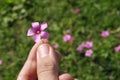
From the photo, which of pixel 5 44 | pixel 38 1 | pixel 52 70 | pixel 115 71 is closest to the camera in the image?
pixel 52 70

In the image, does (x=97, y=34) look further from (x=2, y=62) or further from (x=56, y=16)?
(x=2, y=62)

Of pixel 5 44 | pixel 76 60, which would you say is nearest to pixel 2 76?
pixel 5 44

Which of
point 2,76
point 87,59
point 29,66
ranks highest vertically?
point 29,66

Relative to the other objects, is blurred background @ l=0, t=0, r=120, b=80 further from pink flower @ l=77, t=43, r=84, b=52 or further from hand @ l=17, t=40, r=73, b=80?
hand @ l=17, t=40, r=73, b=80

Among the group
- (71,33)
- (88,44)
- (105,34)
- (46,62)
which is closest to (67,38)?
(71,33)

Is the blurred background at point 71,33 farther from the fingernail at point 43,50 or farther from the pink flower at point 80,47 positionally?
the fingernail at point 43,50
